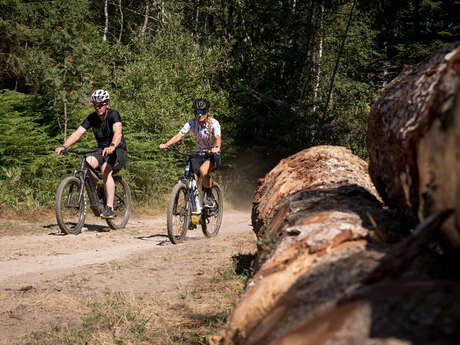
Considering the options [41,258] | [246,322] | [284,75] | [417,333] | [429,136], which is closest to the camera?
[417,333]

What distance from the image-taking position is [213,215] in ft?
29.4

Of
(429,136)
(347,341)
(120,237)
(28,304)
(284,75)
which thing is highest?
(284,75)

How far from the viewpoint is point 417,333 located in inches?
51.6

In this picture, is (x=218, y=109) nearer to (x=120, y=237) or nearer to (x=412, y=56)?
(x=412, y=56)

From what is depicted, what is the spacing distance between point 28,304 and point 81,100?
29.7 ft

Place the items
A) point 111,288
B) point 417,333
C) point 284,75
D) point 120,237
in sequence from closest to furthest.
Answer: point 417,333, point 111,288, point 120,237, point 284,75

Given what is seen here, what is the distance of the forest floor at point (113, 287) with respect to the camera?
11.7 feet

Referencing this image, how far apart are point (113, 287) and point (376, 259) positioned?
3.43m

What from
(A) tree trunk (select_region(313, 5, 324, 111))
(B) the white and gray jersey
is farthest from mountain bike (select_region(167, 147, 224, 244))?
(A) tree trunk (select_region(313, 5, 324, 111))

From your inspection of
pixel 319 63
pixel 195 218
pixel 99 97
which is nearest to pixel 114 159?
pixel 99 97

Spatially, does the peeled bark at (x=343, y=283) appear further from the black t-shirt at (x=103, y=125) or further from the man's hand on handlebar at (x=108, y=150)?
the black t-shirt at (x=103, y=125)

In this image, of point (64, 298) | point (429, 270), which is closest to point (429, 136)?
point (429, 270)

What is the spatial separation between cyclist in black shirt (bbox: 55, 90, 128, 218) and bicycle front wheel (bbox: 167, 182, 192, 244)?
147 centimetres

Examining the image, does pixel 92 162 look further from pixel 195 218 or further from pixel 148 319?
pixel 148 319
